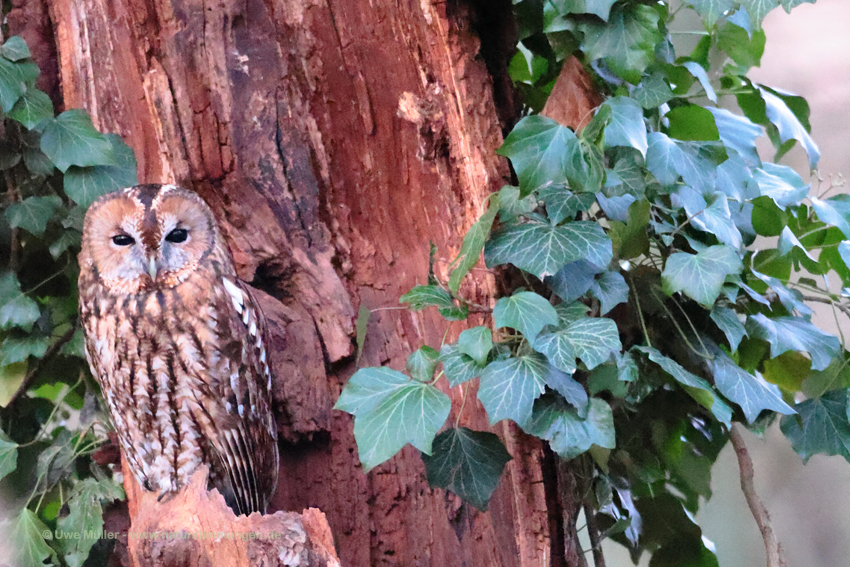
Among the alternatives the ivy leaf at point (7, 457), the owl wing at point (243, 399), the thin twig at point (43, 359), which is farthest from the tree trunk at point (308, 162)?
the ivy leaf at point (7, 457)

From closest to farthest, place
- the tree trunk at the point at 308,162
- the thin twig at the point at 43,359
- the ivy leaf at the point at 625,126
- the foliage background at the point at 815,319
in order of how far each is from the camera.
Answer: the ivy leaf at the point at 625,126 < the tree trunk at the point at 308,162 < the thin twig at the point at 43,359 < the foliage background at the point at 815,319

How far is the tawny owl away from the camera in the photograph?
1.02 metres

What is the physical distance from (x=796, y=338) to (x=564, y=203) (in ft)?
1.64

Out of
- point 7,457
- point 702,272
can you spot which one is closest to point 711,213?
point 702,272

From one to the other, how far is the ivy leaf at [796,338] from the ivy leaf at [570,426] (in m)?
0.36

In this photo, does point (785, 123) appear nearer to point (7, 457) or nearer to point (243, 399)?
point (243, 399)

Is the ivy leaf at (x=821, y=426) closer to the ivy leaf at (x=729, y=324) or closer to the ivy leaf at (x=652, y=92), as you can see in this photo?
the ivy leaf at (x=729, y=324)

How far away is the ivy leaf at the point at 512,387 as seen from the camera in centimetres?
84

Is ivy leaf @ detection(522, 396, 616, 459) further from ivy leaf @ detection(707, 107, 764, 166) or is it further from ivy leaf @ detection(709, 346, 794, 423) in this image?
ivy leaf @ detection(707, 107, 764, 166)

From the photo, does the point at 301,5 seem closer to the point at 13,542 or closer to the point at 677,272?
the point at 677,272

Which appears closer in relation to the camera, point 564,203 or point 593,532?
point 564,203

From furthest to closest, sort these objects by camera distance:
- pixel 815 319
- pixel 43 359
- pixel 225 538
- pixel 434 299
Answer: pixel 815 319, pixel 43 359, pixel 434 299, pixel 225 538

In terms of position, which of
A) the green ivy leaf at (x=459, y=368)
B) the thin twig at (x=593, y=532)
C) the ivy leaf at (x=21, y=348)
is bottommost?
the thin twig at (x=593, y=532)

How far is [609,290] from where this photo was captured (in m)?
0.96
